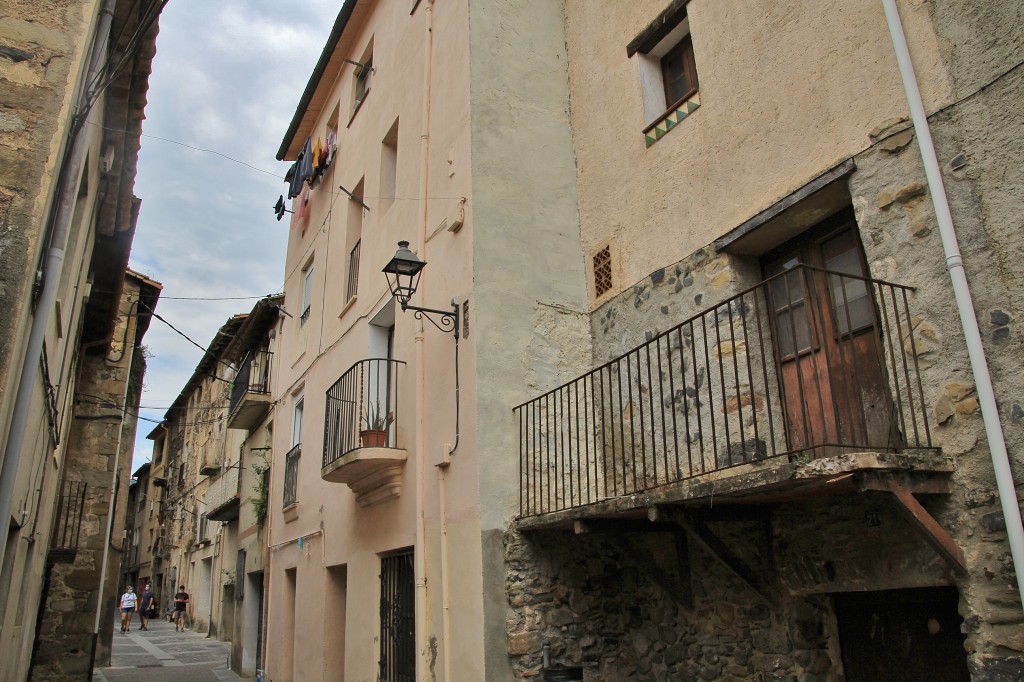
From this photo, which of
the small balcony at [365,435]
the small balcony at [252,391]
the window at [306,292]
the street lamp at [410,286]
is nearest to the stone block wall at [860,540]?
the street lamp at [410,286]

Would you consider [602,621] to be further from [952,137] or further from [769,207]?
[952,137]

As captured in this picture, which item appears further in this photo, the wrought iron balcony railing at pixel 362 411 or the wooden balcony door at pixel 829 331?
the wrought iron balcony railing at pixel 362 411

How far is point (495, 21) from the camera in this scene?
8344 mm

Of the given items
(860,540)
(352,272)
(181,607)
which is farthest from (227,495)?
(860,540)

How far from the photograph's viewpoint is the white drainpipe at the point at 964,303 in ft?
12.0

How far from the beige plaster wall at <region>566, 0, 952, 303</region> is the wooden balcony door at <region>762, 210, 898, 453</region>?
0.49 meters

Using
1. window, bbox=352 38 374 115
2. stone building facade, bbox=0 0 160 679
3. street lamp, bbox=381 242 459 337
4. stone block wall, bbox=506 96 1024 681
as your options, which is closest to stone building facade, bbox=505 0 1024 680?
stone block wall, bbox=506 96 1024 681

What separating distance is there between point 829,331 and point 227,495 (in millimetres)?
17200

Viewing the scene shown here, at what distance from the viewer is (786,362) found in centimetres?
568

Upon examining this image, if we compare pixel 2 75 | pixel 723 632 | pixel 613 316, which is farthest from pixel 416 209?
pixel 723 632

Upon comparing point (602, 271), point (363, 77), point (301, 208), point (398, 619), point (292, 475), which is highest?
point (363, 77)

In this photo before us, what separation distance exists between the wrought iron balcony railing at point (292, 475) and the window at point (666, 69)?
7765 mm

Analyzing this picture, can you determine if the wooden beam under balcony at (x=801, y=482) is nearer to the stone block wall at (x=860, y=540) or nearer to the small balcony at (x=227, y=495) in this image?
the stone block wall at (x=860, y=540)

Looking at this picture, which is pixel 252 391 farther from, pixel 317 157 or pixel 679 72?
pixel 679 72
